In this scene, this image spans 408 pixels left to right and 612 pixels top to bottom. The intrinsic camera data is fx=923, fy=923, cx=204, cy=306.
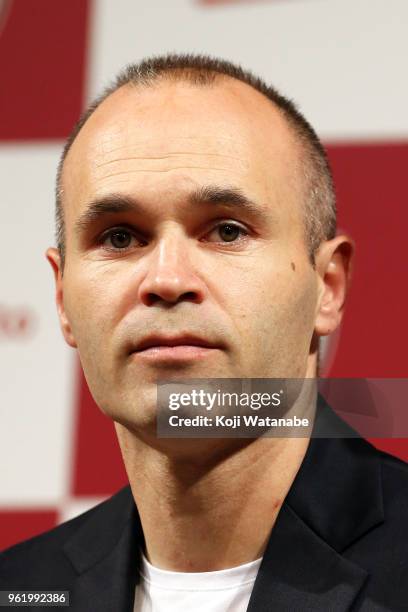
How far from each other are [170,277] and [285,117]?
0.37m

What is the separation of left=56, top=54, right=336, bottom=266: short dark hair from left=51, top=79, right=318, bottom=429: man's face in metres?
0.03

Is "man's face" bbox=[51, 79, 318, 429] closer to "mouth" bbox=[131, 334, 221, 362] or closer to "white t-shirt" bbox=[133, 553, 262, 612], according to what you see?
"mouth" bbox=[131, 334, 221, 362]

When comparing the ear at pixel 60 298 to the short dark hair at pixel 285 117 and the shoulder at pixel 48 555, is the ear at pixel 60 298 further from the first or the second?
the shoulder at pixel 48 555

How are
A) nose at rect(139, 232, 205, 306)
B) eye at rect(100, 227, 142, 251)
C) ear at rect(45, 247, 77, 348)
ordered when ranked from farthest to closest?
ear at rect(45, 247, 77, 348), eye at rect(100, 227, 142, 251), nose at rect(139, 232, 205, 306)

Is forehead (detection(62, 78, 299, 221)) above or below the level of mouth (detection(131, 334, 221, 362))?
above

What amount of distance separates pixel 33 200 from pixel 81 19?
405 mm

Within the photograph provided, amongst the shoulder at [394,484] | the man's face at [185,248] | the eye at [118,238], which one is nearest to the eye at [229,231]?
the man's face at [185,248]

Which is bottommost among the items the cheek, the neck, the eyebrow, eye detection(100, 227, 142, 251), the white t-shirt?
the white t-shirt

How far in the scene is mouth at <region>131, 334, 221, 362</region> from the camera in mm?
1090

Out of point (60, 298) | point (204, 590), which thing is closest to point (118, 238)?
point (60, 298)

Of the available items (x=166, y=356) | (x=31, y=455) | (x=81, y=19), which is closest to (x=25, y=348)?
(x=31, y=455)

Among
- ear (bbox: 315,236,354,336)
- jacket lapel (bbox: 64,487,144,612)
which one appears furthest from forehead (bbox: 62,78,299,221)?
jacket lapel (bbox: 64,487,144,612)

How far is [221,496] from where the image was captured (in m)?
1.19

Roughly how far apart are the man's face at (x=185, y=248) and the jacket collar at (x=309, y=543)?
0.14m
